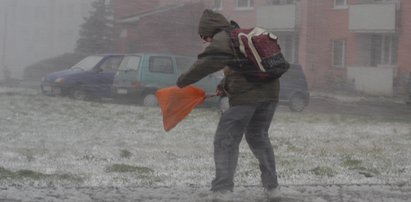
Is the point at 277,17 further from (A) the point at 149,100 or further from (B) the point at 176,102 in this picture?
(B) the point at 176,102

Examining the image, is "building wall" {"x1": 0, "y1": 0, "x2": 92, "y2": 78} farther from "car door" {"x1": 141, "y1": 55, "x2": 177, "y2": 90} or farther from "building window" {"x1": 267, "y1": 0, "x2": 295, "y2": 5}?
"building window" {"x1": 267, "y1": 0, "x2": 295, "y2": 5}

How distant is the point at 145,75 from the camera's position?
356 inches

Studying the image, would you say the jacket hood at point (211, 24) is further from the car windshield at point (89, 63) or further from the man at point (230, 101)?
the car windshield at point (89, 63)

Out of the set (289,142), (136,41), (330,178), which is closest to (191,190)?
(330,178)

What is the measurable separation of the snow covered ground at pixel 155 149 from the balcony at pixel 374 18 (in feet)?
6.16

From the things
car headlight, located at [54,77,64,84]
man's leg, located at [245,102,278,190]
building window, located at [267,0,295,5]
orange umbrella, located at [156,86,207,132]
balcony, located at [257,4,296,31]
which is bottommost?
car headlight, located at [54,77,64,84]

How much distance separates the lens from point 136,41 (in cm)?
887

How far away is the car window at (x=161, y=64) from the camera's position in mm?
8822

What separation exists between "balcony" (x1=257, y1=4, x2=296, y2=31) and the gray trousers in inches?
157

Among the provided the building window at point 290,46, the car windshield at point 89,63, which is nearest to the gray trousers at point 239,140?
the building window at point 290,46

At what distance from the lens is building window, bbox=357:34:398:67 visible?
1018cm

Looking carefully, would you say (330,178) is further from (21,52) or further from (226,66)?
(21,52)

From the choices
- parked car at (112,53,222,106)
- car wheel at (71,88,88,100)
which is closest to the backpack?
parked car at (112,53,222,106)

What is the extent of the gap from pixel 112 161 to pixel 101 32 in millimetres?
3270
